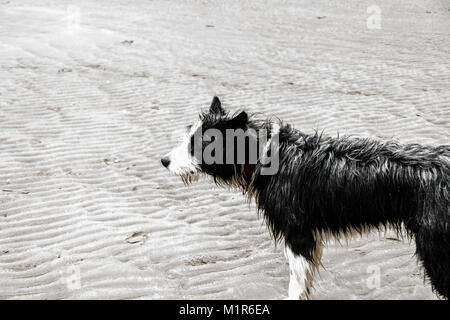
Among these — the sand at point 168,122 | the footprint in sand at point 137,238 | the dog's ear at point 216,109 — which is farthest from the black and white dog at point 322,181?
the footprint in sand at point 137,238

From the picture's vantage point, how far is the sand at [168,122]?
428cm

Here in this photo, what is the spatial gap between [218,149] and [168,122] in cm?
427

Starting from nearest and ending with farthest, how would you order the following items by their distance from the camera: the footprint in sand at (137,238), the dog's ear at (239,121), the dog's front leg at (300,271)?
the dog's ear at (239,121) → the dog's front leg at (300,271) → the footprint in sand at (137,238)

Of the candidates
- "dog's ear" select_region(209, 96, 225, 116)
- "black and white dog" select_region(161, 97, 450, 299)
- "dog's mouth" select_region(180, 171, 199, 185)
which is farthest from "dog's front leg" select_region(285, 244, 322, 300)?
"dog's ear" select_region(209, 96, 225, 116)

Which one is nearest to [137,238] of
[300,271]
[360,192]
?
[300,271]

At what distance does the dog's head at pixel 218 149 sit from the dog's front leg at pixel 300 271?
684 mm

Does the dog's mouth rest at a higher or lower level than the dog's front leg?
higher

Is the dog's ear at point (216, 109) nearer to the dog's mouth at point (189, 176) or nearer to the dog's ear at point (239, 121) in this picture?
the dog's ear at point (239, 121)

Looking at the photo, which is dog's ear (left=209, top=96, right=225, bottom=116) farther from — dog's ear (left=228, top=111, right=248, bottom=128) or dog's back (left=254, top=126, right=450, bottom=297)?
dog's back (left=254, top=126, right=450, bottom=297)

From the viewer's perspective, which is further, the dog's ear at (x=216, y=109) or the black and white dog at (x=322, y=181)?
the dog's ear at (x=216, y=109)

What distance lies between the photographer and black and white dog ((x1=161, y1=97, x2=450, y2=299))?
3227 mm
